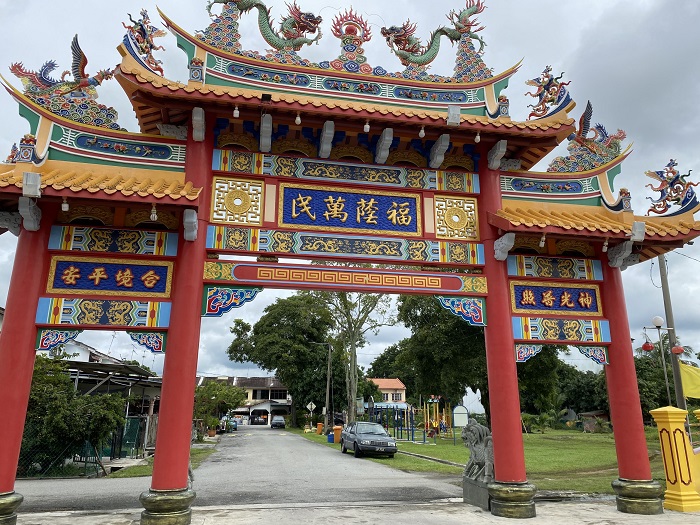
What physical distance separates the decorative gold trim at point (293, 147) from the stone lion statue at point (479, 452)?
5.26 metres

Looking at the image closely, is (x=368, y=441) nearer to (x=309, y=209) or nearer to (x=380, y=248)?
(x=380, y=248)

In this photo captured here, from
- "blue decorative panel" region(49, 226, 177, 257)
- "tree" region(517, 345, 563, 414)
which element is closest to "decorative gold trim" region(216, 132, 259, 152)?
"blue decorative panel" region(49, 226, 177, 257)

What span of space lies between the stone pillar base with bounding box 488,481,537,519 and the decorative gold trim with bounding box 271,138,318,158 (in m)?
5.76

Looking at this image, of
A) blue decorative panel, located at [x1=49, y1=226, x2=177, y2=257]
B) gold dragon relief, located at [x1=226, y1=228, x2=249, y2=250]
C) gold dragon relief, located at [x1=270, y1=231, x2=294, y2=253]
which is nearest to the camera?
blue decorative panel, located at [x1=49, y1=226, x2=177, y2=257]

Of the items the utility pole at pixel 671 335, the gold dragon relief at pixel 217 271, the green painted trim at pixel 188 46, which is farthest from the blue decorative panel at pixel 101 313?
the utility pole at pixel 671 335

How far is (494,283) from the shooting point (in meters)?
7.99

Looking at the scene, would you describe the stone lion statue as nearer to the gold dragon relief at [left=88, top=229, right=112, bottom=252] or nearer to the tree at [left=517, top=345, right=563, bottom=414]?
the gold dragon relief at [left=88, top=229, right=112, bottom=252]

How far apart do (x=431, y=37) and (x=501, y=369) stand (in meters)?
6.00

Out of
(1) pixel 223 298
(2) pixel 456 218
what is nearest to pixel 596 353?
(2) pixel 456 218

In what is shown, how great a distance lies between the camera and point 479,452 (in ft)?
27.0

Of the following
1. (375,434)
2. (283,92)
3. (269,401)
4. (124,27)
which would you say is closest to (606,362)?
(283,92)

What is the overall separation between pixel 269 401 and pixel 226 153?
211 ft

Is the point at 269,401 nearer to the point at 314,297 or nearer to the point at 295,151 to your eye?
the point at 314,297

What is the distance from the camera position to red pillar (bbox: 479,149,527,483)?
742cm
